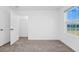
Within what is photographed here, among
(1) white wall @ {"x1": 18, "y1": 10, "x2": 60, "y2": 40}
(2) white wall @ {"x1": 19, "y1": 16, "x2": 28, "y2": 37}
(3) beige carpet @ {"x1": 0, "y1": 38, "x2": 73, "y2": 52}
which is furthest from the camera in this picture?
(2) white wall @ {"x1": 19, "y1": 16, "x2": 28, "y2": 37}

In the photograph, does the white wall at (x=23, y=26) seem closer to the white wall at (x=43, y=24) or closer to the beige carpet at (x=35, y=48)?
the white wall at (x=43, y=24)

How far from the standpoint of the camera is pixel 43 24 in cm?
785

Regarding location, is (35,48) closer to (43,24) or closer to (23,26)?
(43,24)

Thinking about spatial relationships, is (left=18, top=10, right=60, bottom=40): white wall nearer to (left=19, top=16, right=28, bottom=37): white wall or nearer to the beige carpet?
(left=19, top=16, right=28, bottom=37): white wall

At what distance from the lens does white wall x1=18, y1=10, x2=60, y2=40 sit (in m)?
7.76

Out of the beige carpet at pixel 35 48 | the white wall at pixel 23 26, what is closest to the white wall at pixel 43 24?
the white wall at pixel 23 26

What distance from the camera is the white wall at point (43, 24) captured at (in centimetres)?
776

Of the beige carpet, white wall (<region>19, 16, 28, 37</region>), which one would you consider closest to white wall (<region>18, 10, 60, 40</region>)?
white wall (<region>19, 16, 28, 37</region>)

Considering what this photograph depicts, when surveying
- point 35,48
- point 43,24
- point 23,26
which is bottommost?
point 35,48

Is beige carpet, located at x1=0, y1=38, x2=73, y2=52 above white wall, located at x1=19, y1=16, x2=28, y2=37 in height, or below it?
below

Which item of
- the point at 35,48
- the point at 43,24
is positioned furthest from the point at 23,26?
the point at 35,48

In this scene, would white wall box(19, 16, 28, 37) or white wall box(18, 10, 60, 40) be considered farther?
white wall box(19, 16, 28, 37)
